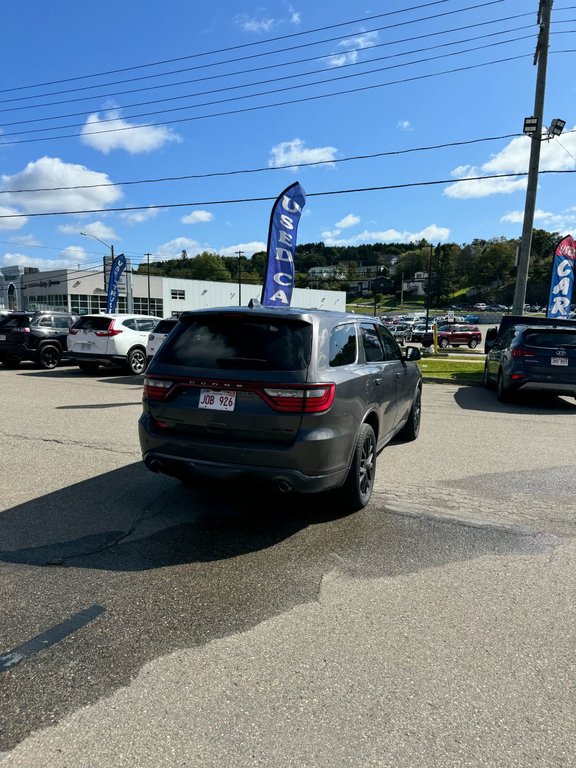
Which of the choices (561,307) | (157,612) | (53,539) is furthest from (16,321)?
(561,307)

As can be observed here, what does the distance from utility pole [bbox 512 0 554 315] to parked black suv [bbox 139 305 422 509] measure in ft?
44.4

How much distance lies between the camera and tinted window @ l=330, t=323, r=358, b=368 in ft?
13.8

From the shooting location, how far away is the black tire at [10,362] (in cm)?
1555

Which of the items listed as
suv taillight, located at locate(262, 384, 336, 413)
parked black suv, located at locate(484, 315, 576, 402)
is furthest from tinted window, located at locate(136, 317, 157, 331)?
suv taillight, located at locate(262, 384, 336, 413)

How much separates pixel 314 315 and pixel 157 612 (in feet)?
7.75

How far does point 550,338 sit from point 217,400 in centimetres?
823

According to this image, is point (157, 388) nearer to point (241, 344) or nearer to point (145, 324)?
point (241, 344)

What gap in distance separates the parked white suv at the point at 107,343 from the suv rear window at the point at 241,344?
10.2 metres

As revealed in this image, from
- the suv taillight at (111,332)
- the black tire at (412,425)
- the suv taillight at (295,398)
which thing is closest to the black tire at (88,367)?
the suv taillight at (111,332)

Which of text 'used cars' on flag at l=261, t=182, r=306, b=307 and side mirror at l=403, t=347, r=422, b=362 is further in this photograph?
text 'used cars' on flag at l=261, t=182, r=306, b=307

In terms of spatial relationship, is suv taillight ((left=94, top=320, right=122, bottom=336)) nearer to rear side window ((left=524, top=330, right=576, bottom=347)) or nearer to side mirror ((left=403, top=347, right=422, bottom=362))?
side mirror ((left=403, top=347, right=422, bottom=362))

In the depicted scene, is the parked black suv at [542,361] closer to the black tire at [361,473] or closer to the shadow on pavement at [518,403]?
the shadow on pavement at [518,403]

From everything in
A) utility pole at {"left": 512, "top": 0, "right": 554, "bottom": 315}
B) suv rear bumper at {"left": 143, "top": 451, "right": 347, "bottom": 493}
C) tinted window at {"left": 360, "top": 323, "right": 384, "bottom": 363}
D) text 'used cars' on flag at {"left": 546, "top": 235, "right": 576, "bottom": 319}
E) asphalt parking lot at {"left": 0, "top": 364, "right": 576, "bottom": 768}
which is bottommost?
asphalt parking lot at {"left": 0, "top": 364, "right": 576, "bottom": 768}

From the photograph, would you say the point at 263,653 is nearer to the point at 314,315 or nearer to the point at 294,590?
the point at 294,590
